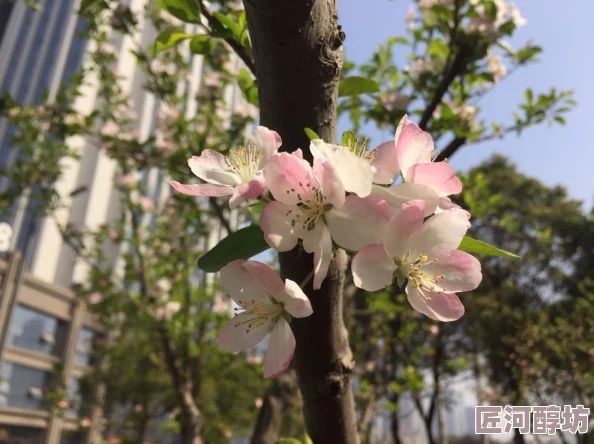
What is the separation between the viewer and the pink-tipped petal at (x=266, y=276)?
0.50 metres

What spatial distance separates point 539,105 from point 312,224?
2.32 m

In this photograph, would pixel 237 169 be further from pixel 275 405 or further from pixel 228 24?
pixel 275 405

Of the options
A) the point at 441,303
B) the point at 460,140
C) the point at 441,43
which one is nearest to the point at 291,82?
the point at 441,303

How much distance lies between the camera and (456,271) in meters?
0.52

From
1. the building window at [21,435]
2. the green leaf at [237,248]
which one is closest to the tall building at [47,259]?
the building window at [21,435]

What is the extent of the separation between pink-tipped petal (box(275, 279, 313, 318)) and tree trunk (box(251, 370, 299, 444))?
133cm

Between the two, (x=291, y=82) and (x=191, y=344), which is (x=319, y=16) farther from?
(x=191, y=344)

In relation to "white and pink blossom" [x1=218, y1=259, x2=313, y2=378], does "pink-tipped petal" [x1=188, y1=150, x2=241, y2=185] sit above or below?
above

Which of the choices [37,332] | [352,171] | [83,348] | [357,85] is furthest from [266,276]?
[83,348]

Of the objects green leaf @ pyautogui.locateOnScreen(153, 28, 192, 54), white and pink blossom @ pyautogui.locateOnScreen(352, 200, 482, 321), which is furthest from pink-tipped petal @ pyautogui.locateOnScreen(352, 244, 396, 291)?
green leaf @ pyautogui.locateOnScreen(153, 28, 192, 54)

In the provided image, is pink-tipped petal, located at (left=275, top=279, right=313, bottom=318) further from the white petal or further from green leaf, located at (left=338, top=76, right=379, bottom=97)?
green leaf, located at (left=338, top=76, right=379, bottom=97)

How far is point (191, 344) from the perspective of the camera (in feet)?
13.0

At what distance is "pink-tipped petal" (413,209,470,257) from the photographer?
0.48 meters

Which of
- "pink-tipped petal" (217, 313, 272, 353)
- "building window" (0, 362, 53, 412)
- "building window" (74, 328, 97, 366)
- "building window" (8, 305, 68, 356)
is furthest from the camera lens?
"building window" (74, 328, 97, 366)
